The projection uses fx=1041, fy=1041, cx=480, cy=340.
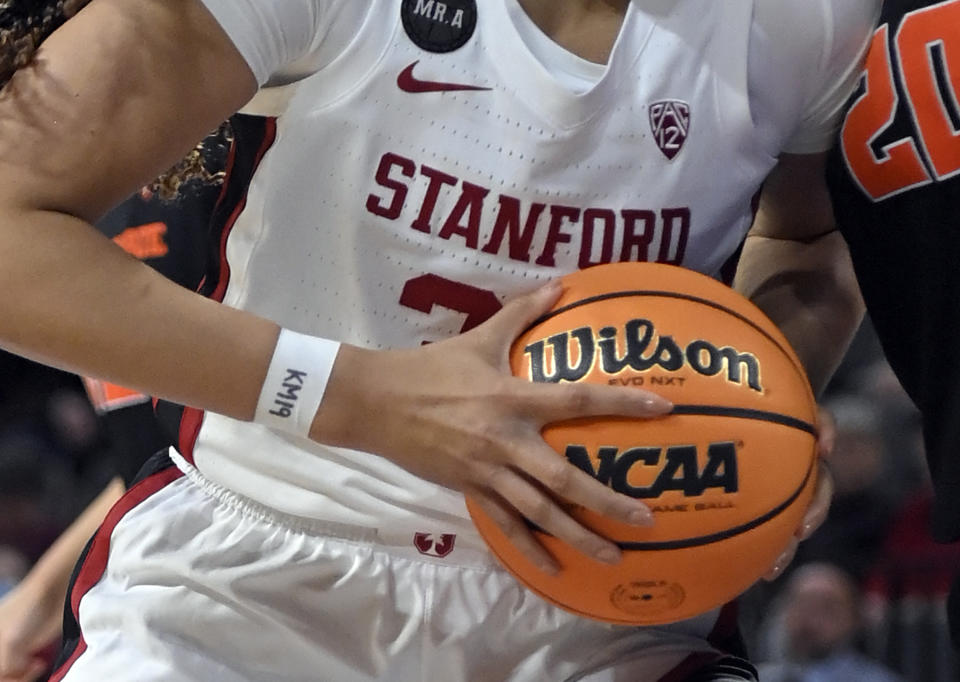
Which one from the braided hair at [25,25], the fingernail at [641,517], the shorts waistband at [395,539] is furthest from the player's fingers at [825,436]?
the braided hair at [25,25]

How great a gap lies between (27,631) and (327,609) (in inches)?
27.6

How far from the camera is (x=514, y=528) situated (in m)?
0.82

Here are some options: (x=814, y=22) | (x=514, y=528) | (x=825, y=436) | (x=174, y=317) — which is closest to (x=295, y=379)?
(x=174, y=317)

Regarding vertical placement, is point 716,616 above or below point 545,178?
Result: below

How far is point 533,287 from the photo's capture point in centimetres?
96

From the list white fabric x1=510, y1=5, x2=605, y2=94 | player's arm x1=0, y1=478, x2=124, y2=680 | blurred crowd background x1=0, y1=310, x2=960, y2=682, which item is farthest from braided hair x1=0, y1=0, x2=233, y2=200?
blurred crowd background x1=0, y1=310, x2=960, y2=682

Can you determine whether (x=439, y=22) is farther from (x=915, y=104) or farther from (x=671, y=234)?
(x=915, y=104)

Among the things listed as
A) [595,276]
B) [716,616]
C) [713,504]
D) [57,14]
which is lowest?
[716,616]

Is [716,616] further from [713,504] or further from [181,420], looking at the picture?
[181,420]

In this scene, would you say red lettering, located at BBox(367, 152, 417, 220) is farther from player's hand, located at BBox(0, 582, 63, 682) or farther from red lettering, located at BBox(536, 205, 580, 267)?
player's hand, located at BBox(0, 582, 63, 682)

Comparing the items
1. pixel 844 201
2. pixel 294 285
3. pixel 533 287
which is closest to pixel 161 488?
pixel 294 285

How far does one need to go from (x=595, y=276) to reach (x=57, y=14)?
1.55ft

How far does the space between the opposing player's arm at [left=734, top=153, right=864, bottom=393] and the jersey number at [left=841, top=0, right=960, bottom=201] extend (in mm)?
136

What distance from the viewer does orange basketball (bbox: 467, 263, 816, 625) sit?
31.5 inches
